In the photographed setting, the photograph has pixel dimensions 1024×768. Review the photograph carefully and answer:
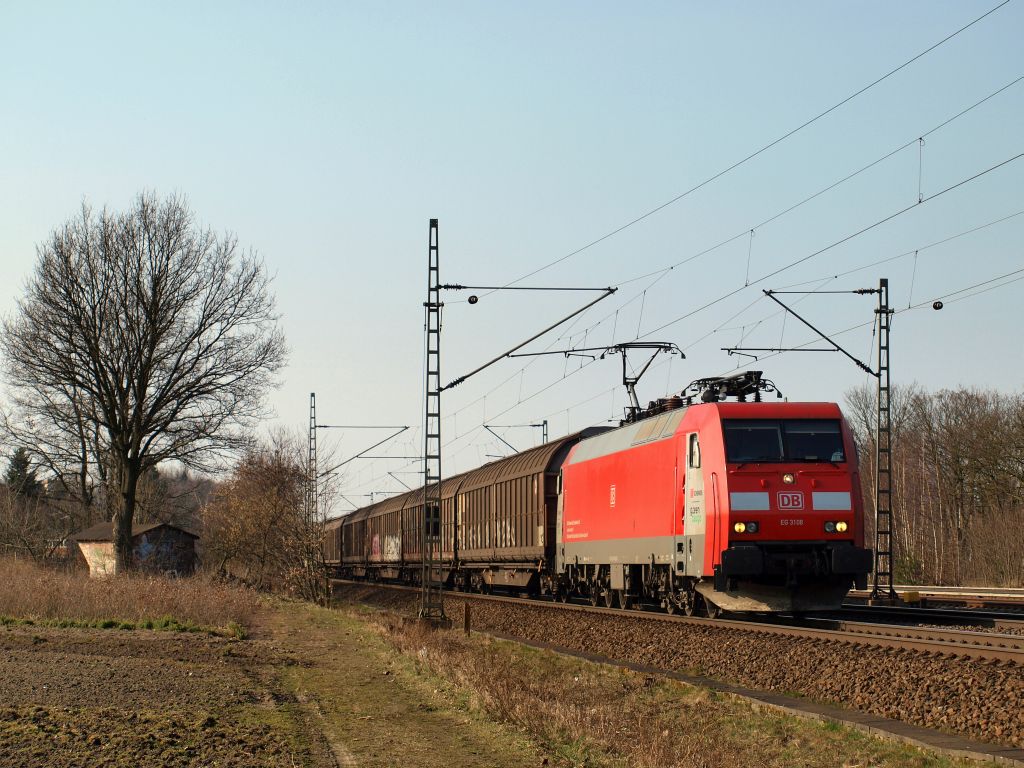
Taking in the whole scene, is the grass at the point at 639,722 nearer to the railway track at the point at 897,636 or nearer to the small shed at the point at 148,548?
the railway track at the point at 897,636

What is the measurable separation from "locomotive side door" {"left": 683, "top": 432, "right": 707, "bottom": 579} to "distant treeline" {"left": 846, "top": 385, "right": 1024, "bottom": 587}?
27.8 meters

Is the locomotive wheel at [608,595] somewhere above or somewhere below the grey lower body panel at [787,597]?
below

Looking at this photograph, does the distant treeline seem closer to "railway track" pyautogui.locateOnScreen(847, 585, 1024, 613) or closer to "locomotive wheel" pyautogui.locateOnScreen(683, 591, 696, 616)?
"railway track" pyautogui.locateOnScreen(847, 585, 1024, 613)

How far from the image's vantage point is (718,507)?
17.3 m

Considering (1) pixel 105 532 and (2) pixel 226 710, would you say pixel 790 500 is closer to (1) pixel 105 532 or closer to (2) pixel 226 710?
(2) pixel 226 710

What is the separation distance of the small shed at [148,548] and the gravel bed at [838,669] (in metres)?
27.1

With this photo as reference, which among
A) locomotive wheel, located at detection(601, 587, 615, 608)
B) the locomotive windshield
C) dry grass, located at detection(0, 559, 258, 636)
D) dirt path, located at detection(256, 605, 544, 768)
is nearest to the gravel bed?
the locomotive windshield

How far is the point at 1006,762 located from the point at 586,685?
6546mm

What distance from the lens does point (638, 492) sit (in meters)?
21.0

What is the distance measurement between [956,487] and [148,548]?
135ft

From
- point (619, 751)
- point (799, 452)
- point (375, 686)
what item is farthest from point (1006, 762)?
point (799, 452)

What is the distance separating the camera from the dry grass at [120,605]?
23094 millimetres

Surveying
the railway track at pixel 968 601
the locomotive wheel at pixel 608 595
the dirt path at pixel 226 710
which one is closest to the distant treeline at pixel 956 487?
the railway track at pixel 968 601

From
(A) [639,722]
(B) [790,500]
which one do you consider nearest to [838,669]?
(A) [639,722]
